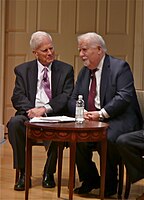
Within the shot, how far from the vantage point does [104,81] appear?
3.56 meters

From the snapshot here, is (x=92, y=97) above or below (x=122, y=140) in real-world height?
above

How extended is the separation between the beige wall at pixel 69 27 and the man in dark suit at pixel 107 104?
95.1 inches

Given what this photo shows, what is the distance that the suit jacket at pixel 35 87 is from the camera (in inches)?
149

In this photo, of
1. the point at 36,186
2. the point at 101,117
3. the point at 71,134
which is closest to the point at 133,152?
the point at 101,117

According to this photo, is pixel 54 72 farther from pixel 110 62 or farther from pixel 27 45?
pixel 27 45

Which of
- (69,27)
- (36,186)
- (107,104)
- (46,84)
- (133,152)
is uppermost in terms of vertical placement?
(69,27)

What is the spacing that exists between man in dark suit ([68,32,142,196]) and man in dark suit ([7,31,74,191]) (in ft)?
0.87

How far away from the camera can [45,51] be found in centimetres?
382

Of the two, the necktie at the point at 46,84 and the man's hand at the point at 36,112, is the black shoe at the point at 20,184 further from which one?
the necktie at the point at 46,84

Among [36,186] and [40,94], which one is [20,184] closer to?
[36,186]

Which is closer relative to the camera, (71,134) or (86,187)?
(71,134)

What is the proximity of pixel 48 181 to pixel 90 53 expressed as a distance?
42.8 inches

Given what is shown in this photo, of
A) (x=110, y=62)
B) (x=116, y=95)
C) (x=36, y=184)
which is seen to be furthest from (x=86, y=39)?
(x=36, y=184)

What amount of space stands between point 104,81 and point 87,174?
0.71 m
